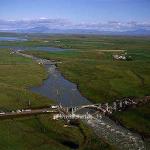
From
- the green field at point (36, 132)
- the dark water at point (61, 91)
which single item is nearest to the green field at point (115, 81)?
the dark water at point (61, 91)

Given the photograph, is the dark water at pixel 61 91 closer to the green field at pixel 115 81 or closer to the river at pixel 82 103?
the river at pixel 82 103

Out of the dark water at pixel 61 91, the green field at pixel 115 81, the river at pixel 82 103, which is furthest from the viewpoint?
the dark water at pixel 61 91

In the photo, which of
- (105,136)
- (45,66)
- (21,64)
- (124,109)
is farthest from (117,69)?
(105,136)

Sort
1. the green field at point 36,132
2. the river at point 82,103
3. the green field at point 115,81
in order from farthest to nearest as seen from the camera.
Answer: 1. the green field at point 115,81
2. the river at point 82,103
3. the green field at point 36,132

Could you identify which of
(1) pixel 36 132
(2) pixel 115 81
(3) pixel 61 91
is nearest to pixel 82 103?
(3) pixel 61 91

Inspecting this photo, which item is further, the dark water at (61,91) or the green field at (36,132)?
the dark water at (61,91)

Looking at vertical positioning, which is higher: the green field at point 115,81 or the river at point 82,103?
the green field at point 115,81

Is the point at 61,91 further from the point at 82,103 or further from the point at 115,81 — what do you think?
the point at 115,81

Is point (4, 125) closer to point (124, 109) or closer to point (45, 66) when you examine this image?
point (124, 109)

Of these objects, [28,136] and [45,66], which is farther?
[45,66]
